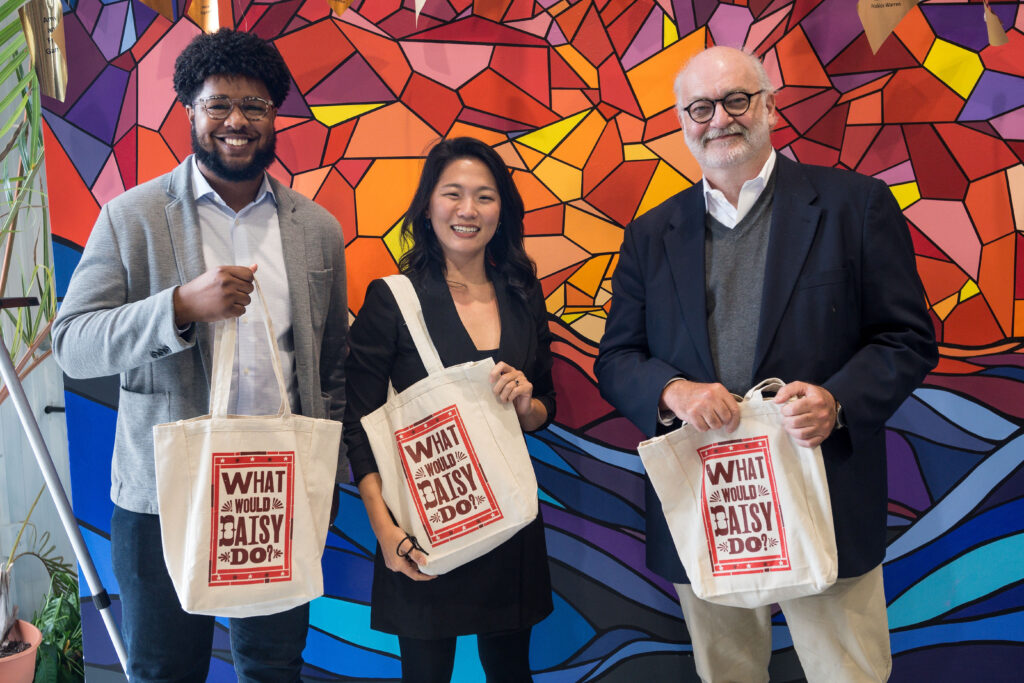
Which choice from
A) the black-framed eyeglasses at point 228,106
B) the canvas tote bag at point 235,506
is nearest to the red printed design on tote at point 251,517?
the canvas tote bag at point 235,506

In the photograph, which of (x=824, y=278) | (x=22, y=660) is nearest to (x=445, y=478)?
(x=824, y=278)

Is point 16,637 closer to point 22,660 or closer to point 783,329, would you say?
point 22,660

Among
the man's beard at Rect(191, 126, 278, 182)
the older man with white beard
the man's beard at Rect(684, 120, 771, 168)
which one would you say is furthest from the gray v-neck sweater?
the man's beard at Rect(191, 126, 278, 182)

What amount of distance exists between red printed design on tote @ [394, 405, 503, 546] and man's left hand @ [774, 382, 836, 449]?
0.72 metres

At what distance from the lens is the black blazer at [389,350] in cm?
186

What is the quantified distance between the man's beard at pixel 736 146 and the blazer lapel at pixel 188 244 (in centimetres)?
128

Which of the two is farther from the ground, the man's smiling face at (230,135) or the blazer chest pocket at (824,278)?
the man's smiling face at (230,135)

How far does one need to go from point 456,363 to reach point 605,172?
3.19 feet

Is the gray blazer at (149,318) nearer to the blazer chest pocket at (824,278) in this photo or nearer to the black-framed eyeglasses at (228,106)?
the black-framed eyeglasses at (228,106)

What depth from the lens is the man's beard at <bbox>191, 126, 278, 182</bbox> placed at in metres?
1.77

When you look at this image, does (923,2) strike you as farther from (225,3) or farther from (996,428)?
(225,3)

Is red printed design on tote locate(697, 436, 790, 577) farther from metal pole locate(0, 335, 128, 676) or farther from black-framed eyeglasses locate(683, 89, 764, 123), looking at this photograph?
metal pole locate(0, 335, 128, 676)

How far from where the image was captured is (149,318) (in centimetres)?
158

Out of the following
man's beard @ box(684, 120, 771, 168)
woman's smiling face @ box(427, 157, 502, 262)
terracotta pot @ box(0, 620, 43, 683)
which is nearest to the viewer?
man's beard @ box(684, 120, 771, 168)
